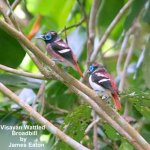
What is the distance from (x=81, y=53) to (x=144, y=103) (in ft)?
3.28

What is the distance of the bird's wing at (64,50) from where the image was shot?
4.70 feet

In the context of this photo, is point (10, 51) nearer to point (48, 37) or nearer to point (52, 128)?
point (48, 37)

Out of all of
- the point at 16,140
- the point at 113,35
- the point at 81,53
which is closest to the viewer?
the point at 16,140

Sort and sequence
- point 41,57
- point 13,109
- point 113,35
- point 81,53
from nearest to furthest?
point 41,57 → point 13,109 → point 81,53 → point 113,35

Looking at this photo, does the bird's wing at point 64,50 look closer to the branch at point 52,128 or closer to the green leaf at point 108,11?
the branch at point 52,128

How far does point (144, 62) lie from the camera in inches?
86.0

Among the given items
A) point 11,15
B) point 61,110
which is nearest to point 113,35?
point 61,110

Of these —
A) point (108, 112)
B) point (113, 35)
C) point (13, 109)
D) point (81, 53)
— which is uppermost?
point (113, 35)

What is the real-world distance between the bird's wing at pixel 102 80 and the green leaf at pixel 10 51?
442 mm

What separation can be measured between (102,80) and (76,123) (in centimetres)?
27

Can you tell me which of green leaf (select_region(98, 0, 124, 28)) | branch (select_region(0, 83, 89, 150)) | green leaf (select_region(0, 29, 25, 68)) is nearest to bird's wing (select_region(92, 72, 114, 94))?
branch (select_region(0, 83, 89, 150))

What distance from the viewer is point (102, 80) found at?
4.75 feet

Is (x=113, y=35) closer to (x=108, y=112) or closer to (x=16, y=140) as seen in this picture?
(x=16, y=140)

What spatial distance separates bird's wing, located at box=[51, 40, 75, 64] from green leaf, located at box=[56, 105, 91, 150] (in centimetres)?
22
